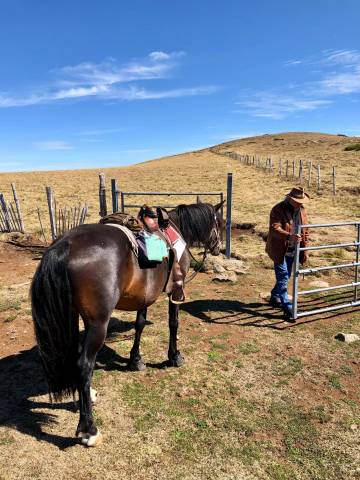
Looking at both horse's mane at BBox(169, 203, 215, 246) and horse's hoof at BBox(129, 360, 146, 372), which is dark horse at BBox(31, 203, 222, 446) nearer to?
horse's hoof at BBox(129, 360, 146, 372)

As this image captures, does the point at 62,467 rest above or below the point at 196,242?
below

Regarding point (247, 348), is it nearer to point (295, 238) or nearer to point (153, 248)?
point (295, 238)

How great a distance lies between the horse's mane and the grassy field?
142cm

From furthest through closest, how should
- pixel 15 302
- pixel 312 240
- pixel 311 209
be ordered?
pixel 311 209 → pixel 312 240 → pixel 15 302

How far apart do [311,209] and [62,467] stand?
15.4m

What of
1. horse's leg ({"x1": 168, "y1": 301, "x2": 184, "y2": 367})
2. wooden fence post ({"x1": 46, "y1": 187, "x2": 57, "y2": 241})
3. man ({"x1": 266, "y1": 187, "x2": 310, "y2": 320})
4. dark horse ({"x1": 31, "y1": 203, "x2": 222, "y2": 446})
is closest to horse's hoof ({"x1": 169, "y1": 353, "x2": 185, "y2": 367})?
horse's leg ({"x1": 168, "y1": 301, "x2": 184, "y2": 367})

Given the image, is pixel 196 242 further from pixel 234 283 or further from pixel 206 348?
pixel 234 283

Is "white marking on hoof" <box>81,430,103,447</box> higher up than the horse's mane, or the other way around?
the horse's mane

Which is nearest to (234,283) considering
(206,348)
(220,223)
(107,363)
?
(220,223)

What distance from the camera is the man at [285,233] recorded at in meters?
5.58

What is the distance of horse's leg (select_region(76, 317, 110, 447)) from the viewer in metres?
3.08

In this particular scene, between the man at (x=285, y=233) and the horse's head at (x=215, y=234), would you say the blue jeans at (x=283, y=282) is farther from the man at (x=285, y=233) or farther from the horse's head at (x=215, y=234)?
the horse's head at (x=215, y=234)

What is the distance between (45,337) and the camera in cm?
316

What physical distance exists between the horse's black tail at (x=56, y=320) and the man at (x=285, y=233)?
3.60 m
